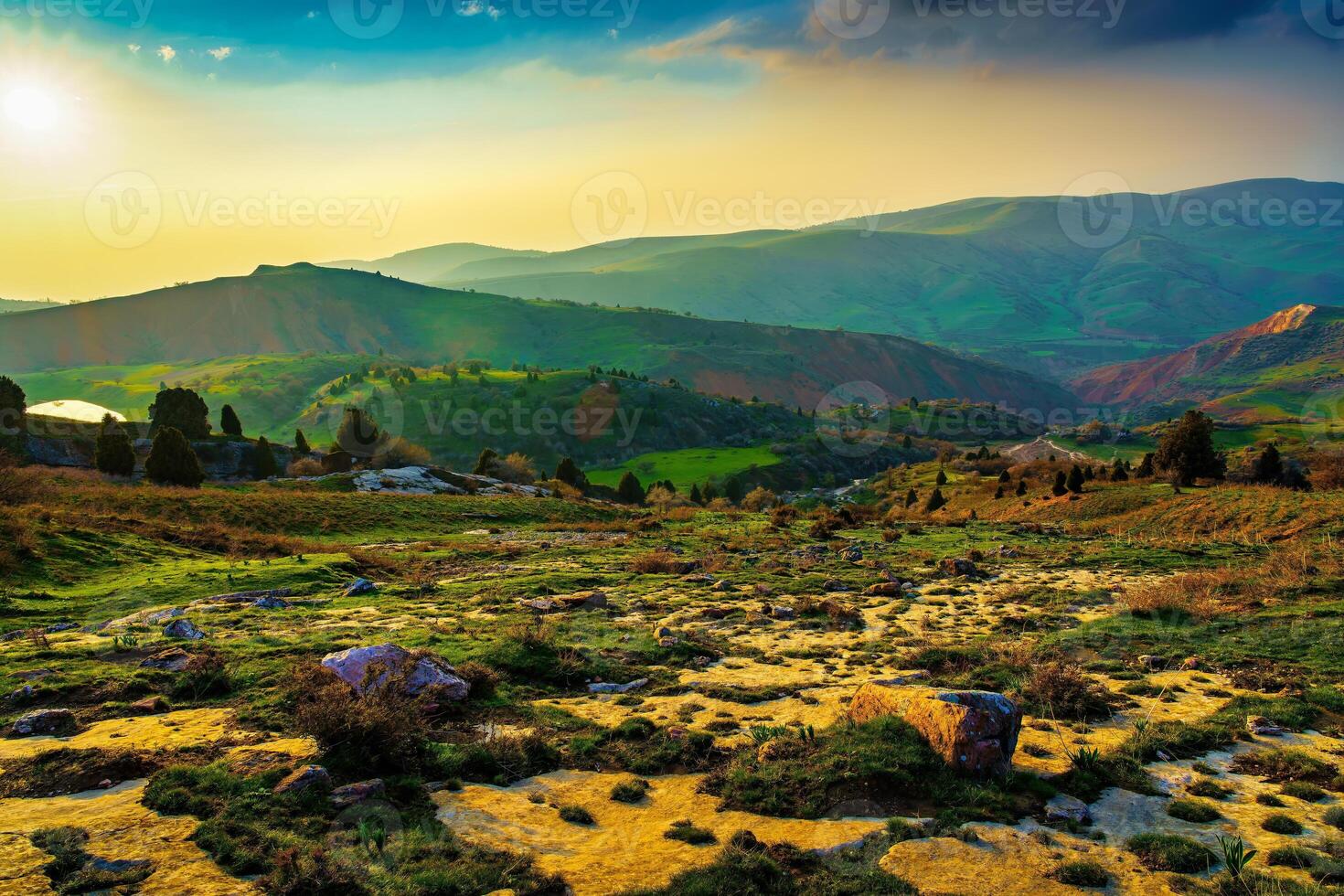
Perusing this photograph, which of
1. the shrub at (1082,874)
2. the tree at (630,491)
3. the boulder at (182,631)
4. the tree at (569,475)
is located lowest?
the tree at (630,491)

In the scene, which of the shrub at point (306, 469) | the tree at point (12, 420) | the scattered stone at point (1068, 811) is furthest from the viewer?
the shrub at point (306, 469)

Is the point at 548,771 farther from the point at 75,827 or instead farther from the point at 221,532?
the point at 221,532

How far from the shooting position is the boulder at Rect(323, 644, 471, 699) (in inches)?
467

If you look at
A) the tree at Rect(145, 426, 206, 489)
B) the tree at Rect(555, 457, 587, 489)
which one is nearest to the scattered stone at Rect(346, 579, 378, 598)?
the tree at Rect(145, 426, 206, 489)

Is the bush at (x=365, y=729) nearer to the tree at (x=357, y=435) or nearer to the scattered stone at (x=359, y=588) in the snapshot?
the scattered stone at (x=359, y=588)

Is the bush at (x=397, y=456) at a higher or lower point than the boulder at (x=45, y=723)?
lower

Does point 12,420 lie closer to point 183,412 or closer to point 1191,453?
point 183,412

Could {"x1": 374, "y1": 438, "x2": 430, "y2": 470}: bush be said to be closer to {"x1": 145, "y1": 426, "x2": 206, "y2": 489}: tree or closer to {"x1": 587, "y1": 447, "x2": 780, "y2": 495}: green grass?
{"x1": 145, "y1": 426, "x2": 206, "y2": 489}: tree

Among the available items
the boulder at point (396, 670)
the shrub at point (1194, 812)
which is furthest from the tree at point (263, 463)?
the shrub at point (1194, 812)

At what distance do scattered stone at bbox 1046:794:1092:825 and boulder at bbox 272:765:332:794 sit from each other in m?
9.95

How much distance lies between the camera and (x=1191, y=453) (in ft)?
161

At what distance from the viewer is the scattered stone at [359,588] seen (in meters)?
22.9

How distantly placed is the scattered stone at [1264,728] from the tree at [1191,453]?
43.1 m

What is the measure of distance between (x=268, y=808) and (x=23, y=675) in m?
7.71
